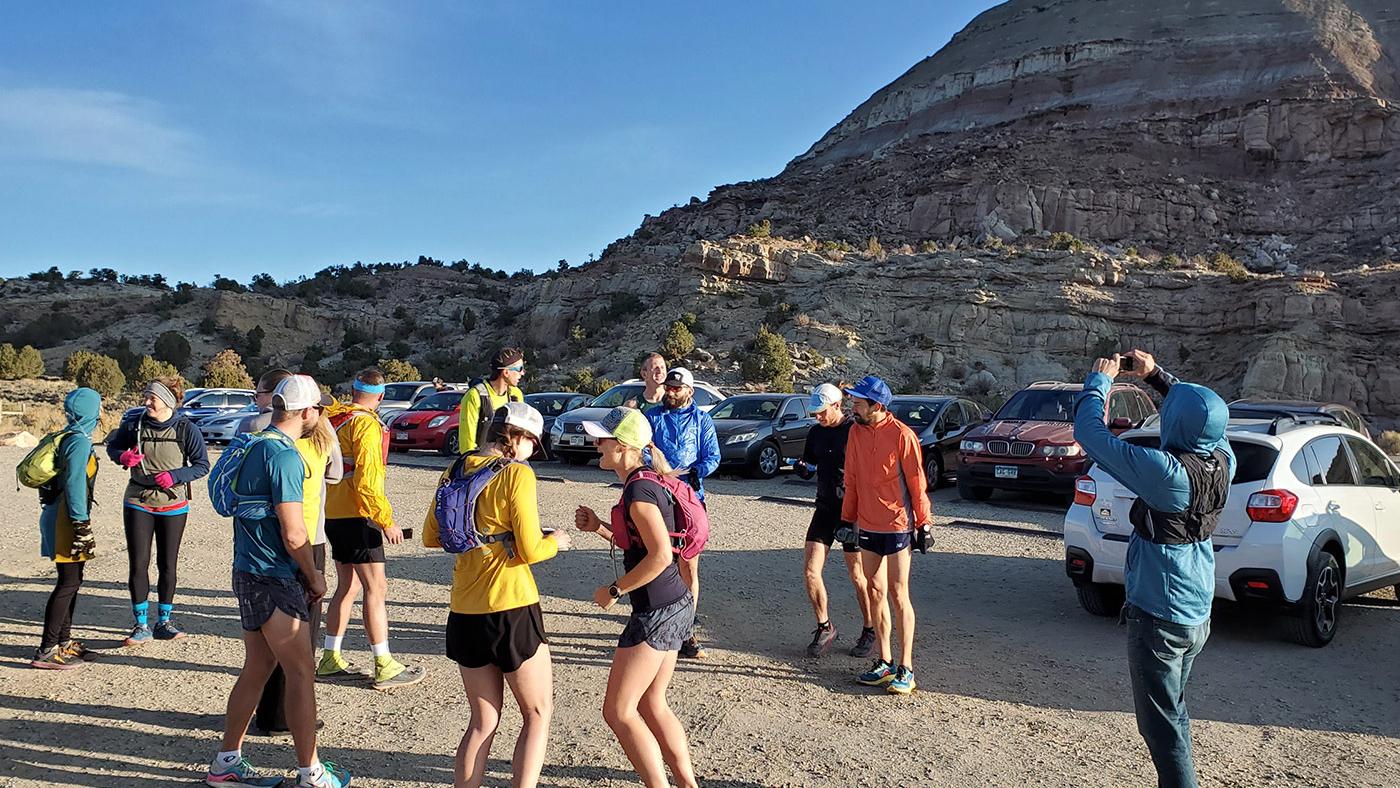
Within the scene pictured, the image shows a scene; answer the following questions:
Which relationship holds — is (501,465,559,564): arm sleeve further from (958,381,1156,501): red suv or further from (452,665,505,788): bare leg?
(958,381,1156,501): red suv

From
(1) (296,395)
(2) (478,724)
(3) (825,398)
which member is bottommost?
(2) (478,724)

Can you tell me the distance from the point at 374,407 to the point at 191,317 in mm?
60080

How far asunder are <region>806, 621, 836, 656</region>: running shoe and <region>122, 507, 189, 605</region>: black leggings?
4.12 meters

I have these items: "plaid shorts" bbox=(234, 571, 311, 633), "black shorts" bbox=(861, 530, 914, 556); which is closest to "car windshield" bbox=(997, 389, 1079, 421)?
"black shorts" bbox=(861, 530, 914, 556)

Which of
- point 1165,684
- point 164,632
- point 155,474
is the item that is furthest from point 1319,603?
point 164,632

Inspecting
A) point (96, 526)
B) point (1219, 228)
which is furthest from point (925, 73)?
point (96, 526)

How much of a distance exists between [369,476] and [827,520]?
115 inches

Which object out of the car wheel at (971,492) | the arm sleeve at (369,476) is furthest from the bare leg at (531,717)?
the car wheel at (971,492)

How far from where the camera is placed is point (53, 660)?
5758 mm

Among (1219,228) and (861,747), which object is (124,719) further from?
(1219,228)

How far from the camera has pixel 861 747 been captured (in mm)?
4754

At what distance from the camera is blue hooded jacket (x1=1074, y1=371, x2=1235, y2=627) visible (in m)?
3.50

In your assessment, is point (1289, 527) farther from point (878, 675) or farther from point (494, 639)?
point (494, 639)

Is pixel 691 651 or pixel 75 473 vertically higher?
pixel 75 473
